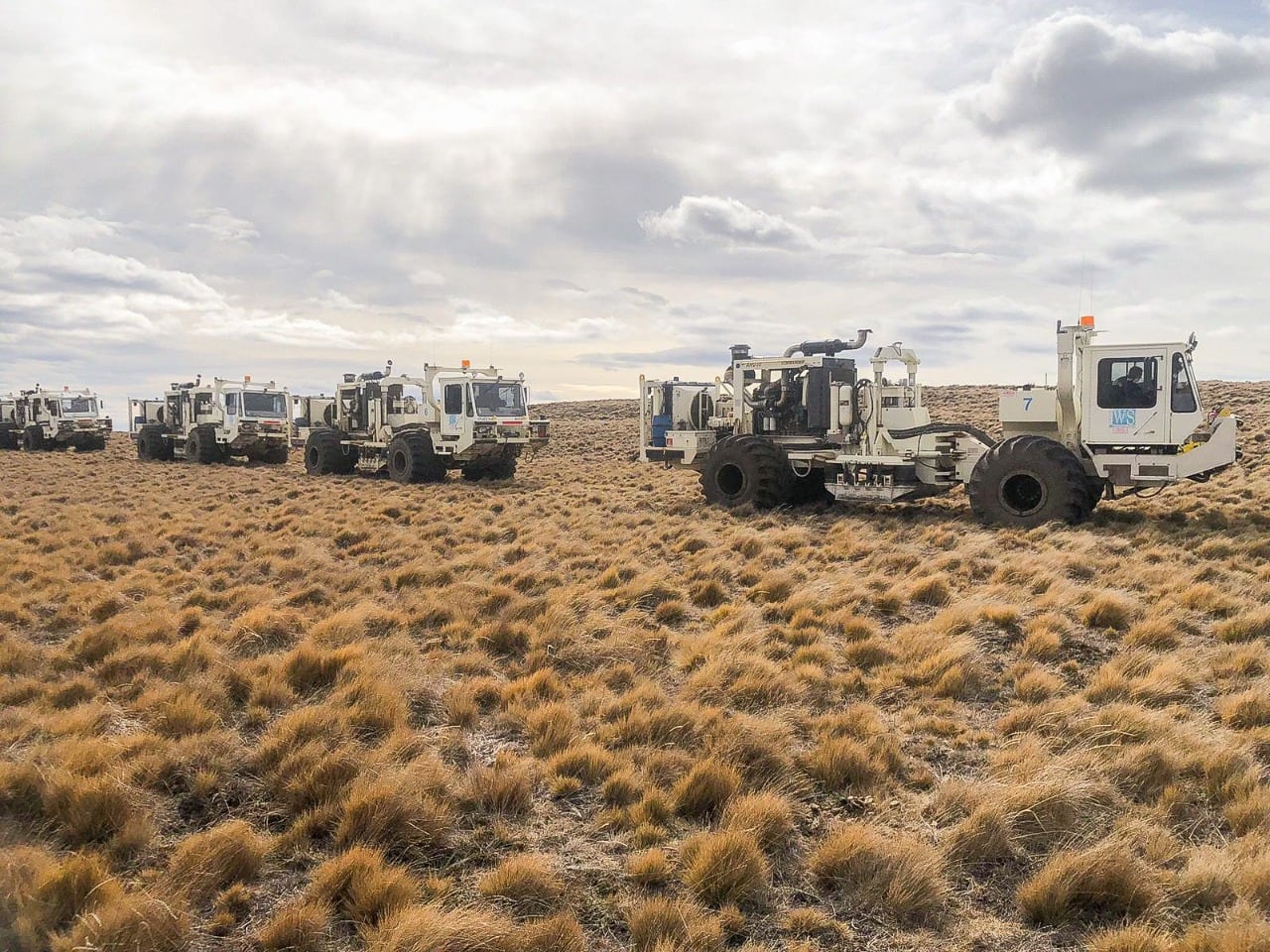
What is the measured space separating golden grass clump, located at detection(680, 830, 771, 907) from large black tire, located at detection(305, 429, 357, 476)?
78.8 feet

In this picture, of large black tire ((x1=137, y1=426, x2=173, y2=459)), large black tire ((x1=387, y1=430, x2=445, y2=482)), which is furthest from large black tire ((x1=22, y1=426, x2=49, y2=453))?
large black tire ((x1=387, y1=430, x2=445, y2=482))

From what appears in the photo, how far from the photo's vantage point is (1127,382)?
12.9 m

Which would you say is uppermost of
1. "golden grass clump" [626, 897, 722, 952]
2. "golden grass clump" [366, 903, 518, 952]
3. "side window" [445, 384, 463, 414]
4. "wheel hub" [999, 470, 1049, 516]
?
"side window" [445, 384, 463, 414]

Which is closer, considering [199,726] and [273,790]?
[273,790]

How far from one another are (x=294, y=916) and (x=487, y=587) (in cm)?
620

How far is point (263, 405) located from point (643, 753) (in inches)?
1154

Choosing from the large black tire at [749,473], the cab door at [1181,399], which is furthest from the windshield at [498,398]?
the cab door at [1181,399]

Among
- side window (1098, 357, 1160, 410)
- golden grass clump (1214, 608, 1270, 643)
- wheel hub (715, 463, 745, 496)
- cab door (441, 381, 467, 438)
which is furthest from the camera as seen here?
cab door (441, 381, 467, 438)

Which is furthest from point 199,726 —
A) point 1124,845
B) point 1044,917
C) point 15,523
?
point 15,523

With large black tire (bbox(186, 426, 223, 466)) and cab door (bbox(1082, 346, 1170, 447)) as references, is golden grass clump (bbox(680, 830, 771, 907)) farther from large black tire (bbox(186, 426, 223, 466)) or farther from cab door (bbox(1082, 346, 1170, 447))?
large black tire (bbox(186, 426, 223, 466))

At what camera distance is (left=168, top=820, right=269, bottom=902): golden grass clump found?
3.95 m

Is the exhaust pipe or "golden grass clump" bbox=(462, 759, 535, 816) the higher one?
the exhaust pipe

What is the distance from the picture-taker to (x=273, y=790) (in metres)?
4.92

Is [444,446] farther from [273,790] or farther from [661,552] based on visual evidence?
[273,790]
